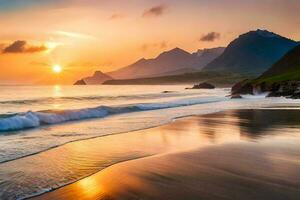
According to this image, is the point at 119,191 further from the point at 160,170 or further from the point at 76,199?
the point at 160,170

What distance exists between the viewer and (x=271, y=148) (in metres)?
14.6

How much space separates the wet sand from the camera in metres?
8.98

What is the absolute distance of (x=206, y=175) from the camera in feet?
35.0

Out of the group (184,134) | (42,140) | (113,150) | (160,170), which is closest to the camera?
(160,170)

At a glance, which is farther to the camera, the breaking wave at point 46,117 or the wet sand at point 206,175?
the breaking wave at point 46,117

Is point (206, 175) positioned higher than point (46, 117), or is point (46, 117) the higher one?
point (46, 117)

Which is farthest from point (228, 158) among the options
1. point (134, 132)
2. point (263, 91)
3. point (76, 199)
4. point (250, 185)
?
point (263, 91)

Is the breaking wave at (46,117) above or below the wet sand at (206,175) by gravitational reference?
above

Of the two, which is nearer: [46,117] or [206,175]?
[206,175]

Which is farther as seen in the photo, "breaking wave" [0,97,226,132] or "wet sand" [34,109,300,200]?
"breaking wave" [0,97,226,132]

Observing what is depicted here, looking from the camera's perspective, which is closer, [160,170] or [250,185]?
[250,185]

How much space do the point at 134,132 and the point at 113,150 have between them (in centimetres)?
583

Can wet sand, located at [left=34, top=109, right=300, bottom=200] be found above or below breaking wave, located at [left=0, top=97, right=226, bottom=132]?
below

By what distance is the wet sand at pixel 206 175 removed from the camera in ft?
29.5
